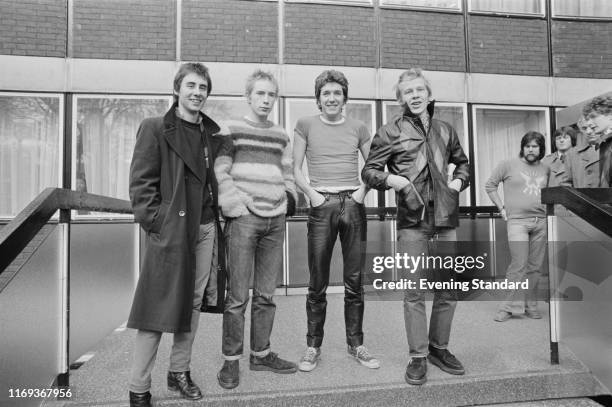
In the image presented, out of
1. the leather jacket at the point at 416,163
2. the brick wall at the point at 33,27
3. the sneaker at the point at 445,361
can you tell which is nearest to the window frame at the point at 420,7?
the leather jacket at the point at 416,163

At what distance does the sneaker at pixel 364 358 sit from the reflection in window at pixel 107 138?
4.25 meters

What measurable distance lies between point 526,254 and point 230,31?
188 inches

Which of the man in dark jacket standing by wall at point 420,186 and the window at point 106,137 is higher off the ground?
the window at point 106,137

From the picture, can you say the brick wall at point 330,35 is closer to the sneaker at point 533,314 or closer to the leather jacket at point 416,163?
the leather jacket at point 416,163

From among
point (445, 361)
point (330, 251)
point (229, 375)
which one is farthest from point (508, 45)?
point (229, 375)

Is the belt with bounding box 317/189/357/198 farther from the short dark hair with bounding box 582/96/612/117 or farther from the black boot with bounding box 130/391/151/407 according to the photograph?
the short dark hair with bounding box 582/96/612/117

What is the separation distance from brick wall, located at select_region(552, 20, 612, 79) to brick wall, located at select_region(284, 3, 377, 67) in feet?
10.3

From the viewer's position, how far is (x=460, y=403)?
A: 2617 mm

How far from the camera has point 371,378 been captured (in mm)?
2676

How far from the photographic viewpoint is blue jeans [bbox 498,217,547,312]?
13.7 ft

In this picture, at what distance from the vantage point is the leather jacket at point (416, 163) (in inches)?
107

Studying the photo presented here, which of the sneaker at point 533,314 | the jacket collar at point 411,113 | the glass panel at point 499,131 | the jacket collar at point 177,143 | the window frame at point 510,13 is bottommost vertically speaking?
the sneaker at point 533,314

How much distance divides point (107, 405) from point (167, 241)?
105 centimetres

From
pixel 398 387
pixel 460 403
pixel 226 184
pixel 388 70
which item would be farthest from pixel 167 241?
pixel 388 70
